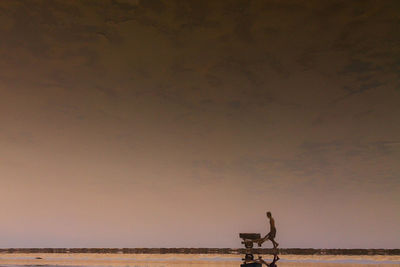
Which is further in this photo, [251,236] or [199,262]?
[199,262]

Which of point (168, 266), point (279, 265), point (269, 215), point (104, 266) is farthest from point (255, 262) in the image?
point (104, 266)

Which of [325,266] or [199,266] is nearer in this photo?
[325,266]

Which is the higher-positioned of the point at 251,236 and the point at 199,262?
the point at 251,236

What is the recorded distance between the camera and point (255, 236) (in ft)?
42.1

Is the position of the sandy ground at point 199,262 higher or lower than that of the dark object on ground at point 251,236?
lower

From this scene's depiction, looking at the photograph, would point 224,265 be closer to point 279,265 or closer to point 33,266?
point 279,265

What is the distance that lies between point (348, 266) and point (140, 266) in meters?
12.3

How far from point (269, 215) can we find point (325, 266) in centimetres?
1177

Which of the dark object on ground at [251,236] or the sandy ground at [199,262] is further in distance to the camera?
the sandy ground at [199,262]

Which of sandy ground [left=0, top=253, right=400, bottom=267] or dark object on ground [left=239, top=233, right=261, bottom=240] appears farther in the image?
sandy ground [left=0, top=253, right=400, bottom=267]

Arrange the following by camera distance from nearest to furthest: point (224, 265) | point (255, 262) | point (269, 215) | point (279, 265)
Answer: point (255, 262) < point (269, 215) < point (279, 265) < point (224, 265)

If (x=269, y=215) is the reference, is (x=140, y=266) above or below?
below

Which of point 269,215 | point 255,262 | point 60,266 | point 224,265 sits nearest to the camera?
point 255,262

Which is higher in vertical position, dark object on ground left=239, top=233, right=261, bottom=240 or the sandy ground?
dark object on ground left=239, top=233, right=261, bottom=240
